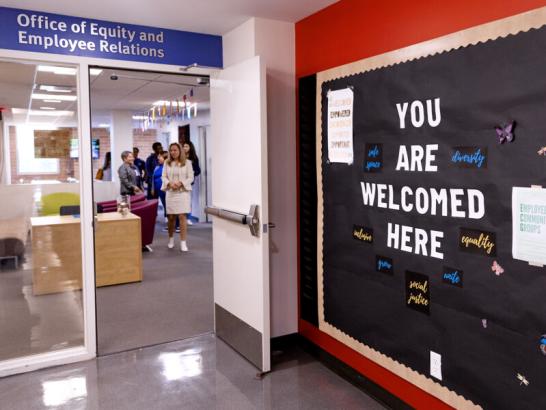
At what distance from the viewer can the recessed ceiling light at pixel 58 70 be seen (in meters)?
3.54

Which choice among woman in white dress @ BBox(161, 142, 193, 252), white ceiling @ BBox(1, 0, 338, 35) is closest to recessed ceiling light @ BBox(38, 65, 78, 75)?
white ceiling @ BBox(1, 0, 338, 35)

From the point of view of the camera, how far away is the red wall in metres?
2.23

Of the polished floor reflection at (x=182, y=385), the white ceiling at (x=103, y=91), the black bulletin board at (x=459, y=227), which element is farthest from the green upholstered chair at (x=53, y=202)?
the black bulletin board at (x=459, y=227)

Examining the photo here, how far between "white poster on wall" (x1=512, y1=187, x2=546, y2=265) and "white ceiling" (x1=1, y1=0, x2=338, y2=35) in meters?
1.87

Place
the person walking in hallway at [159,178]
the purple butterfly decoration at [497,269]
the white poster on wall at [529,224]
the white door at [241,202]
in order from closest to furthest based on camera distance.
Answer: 1. the white poster on wall at [529,224]
2. the purple butterfly decoration at [497,269]
3. the white door at [241,202]
4. the person walking in hallway at [159,178]

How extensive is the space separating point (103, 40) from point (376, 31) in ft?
6.39

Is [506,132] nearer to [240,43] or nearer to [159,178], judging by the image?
[240,43]

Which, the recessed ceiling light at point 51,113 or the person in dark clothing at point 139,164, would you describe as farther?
the person in dark clothing at point 139,164

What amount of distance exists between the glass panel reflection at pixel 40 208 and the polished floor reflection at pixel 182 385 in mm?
470

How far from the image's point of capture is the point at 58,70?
12.1 ft

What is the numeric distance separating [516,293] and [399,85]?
47.3 inches

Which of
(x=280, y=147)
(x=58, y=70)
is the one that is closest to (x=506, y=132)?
(x=280, y=147)

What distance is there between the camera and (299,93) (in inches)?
141

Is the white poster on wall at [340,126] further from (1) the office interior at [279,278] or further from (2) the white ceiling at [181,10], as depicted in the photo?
(2) the white ceiling at [181,10]
